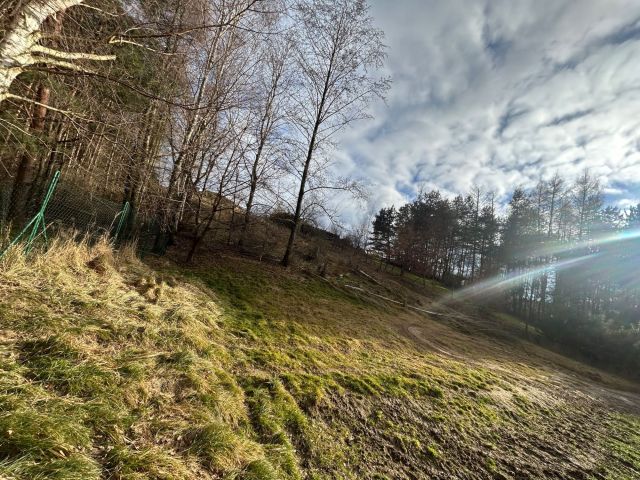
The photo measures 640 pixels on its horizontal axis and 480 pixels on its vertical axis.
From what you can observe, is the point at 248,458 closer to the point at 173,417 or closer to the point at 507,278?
the point at 173,417

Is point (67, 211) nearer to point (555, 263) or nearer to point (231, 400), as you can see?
point (231, 400)

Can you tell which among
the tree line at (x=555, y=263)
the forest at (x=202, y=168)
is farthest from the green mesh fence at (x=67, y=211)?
the tree line at (x=555, y=263)

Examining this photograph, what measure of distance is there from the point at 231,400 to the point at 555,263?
29.7 m

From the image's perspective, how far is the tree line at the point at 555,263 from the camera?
18.3 m

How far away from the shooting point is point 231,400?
288cm

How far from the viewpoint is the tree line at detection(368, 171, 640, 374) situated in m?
18.3

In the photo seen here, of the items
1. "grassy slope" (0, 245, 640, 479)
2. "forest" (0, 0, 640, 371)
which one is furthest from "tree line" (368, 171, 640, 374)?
"grassy slope" (0, 245, 640, 479)

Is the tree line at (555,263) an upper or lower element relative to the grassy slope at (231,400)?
upper

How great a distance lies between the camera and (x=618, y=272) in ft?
71.3

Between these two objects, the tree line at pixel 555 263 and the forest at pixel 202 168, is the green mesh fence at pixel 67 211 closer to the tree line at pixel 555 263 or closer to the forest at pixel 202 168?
the forest at pixel 202 168

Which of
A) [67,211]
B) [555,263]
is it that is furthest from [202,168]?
[555,263]

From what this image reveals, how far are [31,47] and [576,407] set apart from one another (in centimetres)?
1094

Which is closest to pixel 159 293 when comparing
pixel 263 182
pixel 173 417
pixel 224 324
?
pixel 224 324

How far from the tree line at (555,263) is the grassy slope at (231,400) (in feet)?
49.7
